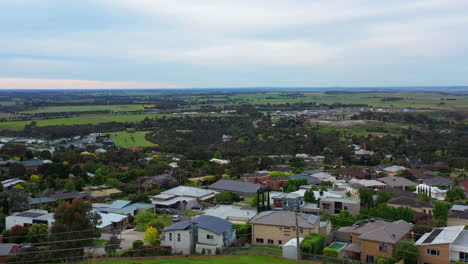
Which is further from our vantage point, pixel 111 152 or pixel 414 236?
pixel 111 152

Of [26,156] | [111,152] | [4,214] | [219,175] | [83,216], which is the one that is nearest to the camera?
[83,216]

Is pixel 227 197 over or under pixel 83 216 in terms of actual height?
under

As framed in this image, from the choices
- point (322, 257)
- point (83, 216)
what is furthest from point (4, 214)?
point (322, 257)

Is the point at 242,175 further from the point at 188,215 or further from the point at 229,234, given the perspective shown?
the point at 229,234

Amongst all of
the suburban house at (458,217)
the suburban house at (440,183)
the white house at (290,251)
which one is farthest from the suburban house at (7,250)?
the suburban house at (440,183)

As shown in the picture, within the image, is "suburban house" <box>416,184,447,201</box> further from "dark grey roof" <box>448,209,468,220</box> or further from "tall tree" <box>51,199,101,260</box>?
"tall tree" <box>51,199,101,260</box>

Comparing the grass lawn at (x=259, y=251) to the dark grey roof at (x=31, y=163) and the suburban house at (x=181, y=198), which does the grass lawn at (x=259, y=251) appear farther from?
the dark grey roof at (x=31, y=163)
